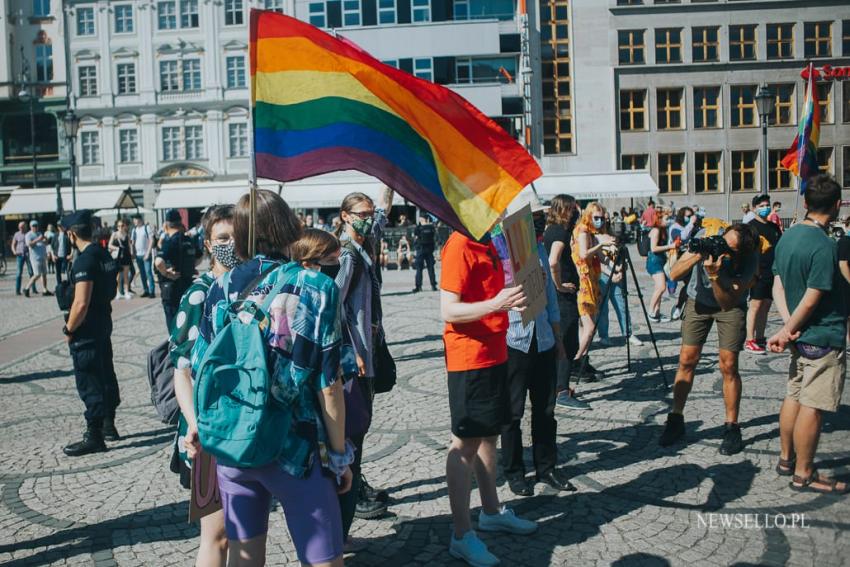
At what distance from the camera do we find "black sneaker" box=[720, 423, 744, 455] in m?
5.38

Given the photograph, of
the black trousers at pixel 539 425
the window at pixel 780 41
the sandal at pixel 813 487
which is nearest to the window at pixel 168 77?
the window at pixel 780 41

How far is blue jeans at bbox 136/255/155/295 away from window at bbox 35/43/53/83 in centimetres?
3434

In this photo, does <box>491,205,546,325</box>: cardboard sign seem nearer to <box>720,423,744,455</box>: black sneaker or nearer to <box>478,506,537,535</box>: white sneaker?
<box>478,506,537,535</box>: white sneaker

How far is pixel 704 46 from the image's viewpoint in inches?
1774

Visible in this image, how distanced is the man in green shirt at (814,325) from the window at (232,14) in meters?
45.6

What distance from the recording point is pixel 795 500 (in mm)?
4543

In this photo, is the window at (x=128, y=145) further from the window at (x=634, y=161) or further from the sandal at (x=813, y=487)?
the sandal at (x=813, y=487)

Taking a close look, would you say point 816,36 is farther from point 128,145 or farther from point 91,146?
point 91,146

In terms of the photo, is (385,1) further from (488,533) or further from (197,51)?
(488,533)

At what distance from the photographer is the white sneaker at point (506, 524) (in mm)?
4184

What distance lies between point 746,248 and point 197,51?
45296 millimetres

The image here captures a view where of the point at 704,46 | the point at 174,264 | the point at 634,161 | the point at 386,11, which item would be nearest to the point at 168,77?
the point at 386,11

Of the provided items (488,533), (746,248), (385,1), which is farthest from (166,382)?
(385,1)

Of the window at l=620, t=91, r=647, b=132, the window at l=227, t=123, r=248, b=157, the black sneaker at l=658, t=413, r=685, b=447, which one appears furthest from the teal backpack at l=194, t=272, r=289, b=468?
the window at l=620, t=91, r=647, b=132
